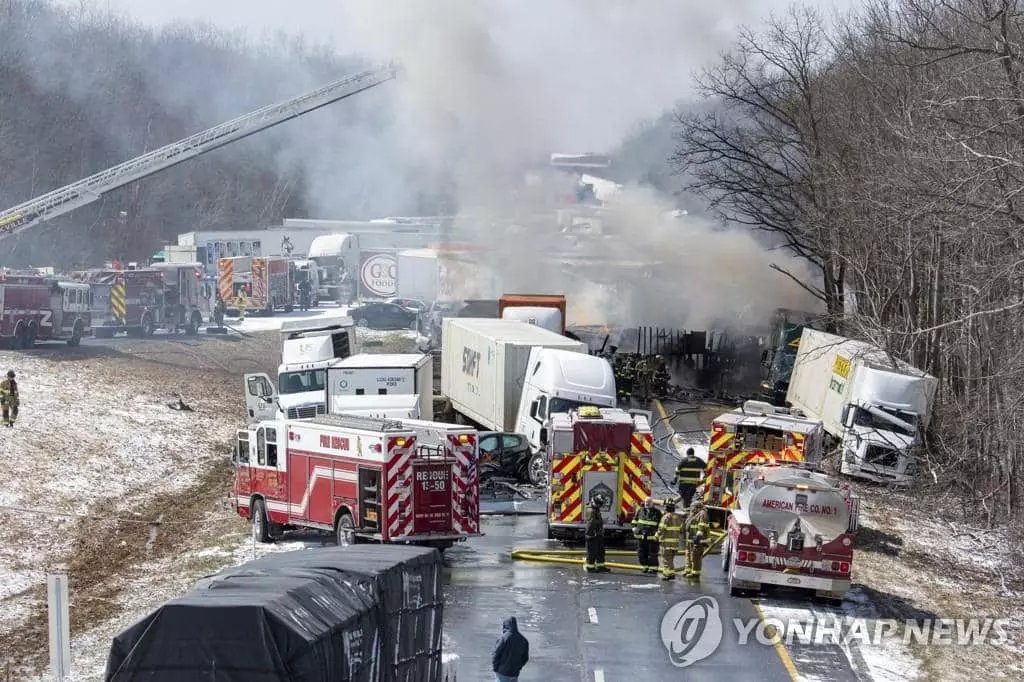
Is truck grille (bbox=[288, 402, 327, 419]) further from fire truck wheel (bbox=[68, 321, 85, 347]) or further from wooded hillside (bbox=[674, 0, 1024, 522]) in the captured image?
fire truck wheel (bbox=[68, 321, 85, 347])

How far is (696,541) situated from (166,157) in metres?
47.3

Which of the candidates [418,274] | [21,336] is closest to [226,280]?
[418,274]

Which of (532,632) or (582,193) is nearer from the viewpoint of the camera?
(532,632)

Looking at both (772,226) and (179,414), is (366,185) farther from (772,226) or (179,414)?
(179,414)

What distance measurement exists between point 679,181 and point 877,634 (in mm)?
64013

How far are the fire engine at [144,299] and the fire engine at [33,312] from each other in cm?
586

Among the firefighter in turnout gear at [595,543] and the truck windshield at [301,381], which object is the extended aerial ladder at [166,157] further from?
the firefighter in turnout gear at [595,543]

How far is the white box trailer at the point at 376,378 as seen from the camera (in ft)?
118

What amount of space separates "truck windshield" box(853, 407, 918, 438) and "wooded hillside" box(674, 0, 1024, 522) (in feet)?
3.39

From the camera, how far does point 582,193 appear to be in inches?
2709

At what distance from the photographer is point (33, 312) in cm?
5409

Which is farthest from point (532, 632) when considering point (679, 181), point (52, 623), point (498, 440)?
point (679, 181)

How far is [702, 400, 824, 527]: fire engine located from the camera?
28297mm

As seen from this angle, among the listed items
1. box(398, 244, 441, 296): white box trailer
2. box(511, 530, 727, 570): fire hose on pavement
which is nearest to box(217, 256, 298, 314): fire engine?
box(398, 244, 441, 296): white box trailer
